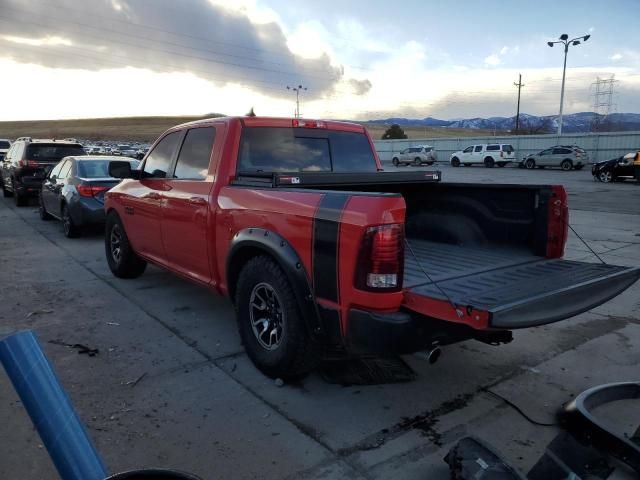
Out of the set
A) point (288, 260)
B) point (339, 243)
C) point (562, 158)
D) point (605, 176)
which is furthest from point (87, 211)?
point (562, 158)

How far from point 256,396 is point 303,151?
2191 mm

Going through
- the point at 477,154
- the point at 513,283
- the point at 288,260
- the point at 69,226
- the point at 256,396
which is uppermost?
the point at 477,154

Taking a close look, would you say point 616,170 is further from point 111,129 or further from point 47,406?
point 111,129

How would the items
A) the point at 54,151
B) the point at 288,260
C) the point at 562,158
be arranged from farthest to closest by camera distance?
1. the point at 562,158
2. the point at 54,151
3. the point at 288,260

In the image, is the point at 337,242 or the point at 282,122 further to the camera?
the point at 282,122

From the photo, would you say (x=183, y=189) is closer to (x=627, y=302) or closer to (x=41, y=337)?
(x=41, y=337)

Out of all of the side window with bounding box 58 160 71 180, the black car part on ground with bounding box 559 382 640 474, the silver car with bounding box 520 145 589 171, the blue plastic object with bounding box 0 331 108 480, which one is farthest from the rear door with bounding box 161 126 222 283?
the silver car with bounding box 520 145 589 171

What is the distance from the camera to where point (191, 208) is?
4.44 meters

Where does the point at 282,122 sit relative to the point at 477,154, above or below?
above

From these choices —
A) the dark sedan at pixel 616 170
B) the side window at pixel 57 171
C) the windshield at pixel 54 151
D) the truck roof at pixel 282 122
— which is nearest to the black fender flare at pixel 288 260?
the truck roof at pixel 282 122

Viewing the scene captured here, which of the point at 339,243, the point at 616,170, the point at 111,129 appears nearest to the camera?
the point at 339,243

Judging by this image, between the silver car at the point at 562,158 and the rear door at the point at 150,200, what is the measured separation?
34231 mm

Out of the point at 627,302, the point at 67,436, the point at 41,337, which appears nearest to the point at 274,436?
the point at 67,436

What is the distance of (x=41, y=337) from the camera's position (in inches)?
180
